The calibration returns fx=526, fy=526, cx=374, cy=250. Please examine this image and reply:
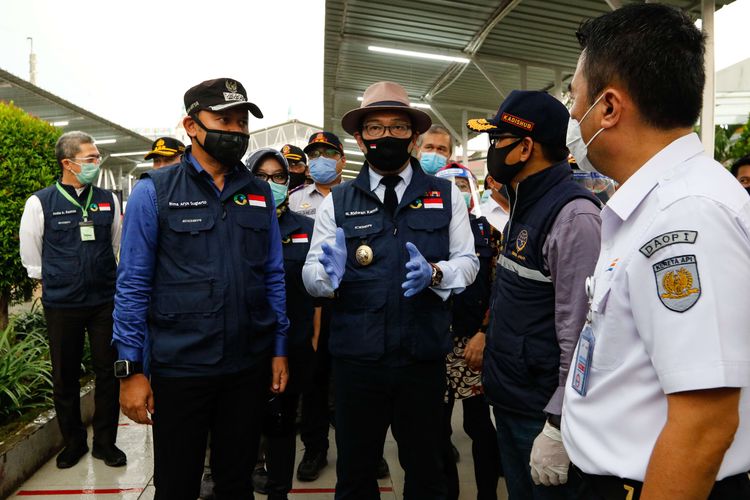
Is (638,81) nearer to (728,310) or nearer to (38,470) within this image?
(728,310)

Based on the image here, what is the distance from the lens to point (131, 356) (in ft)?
6.97

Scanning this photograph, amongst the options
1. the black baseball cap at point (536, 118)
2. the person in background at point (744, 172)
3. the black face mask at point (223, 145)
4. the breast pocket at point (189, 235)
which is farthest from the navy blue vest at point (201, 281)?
the person in background at point (744, 172)

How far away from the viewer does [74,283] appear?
11.6ft

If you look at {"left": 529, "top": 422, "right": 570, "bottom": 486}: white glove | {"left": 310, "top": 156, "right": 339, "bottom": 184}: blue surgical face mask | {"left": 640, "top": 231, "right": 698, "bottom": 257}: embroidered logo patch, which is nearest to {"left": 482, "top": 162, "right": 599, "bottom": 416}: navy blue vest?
{"left": 529, "top": 422, "right": 570, "bottom": 486}: white glove

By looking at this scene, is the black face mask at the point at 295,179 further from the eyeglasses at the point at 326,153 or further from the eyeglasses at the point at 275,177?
the eyeglasses at the point at 275,177

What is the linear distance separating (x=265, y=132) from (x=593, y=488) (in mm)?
23022

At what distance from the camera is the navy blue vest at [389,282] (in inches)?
89.6

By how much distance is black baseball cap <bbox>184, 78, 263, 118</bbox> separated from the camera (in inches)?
90.1

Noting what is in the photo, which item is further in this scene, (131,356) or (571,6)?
(571,6)

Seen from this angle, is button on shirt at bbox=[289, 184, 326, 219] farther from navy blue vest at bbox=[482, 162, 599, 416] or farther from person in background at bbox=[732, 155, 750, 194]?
person in background at bbox=[732, 155, 750, 194]

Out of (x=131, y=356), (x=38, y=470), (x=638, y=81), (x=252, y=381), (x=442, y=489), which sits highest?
(x=638, y=81)

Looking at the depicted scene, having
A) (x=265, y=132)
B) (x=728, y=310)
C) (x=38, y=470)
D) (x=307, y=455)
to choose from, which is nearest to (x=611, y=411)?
(x=728, y=310)

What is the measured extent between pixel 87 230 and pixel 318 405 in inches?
78.2

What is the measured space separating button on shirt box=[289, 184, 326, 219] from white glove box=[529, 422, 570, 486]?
312cm
